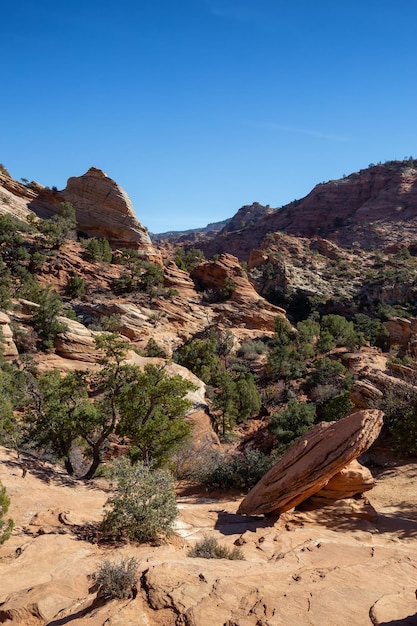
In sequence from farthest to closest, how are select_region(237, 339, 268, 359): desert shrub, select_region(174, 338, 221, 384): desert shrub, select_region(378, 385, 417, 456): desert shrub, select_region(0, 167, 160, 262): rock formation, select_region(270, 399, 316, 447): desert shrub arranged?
select_region(0, 167, 160, 262): rock formation < select_region(237, 339, 268, 359): desert shrub < select_region(174, 338, 221, 384): desert shrub < select_region(270, 399, 316, 447): desert shrub < select_region(378, 385, 417, 456): desert shrub

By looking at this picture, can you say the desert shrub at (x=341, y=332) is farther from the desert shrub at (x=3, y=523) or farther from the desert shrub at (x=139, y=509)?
the desert shrub at (x=3, y=523)

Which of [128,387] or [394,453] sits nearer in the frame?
[128,387]

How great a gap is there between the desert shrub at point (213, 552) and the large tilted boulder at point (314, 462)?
2.61 metres

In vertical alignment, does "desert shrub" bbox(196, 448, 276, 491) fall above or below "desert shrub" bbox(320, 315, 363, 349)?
below

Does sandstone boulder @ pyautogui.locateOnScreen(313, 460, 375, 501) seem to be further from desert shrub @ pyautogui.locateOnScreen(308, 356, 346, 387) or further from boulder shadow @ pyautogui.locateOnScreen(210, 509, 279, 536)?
desert shrub @ pyautogui.locateOnScreen(308, 356, 346, 387)

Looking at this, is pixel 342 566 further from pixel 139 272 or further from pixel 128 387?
pixel 139 272

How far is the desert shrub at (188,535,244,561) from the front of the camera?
720 centimetres

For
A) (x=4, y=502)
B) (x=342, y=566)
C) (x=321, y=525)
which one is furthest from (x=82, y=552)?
(x=321, y=525)

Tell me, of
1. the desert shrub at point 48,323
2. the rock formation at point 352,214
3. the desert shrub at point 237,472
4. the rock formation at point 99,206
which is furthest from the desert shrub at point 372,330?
the rock formation at point 352,214

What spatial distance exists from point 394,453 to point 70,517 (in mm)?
13268

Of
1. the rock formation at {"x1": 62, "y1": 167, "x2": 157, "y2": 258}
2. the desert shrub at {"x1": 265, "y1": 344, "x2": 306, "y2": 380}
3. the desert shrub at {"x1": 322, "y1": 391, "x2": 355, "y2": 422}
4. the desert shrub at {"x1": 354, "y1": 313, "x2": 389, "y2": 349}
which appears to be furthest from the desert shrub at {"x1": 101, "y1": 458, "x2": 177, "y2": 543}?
the rock formation at {"x1": 62, "y1": 167, "x2": 157, "y2": 258}

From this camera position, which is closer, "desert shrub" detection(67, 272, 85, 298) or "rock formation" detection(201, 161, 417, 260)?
"desert shrub" detection(67, 272, 85, 298)

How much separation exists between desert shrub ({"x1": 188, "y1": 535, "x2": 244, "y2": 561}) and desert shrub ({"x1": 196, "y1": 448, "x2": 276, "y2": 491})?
6797mm

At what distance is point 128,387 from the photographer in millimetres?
13461
